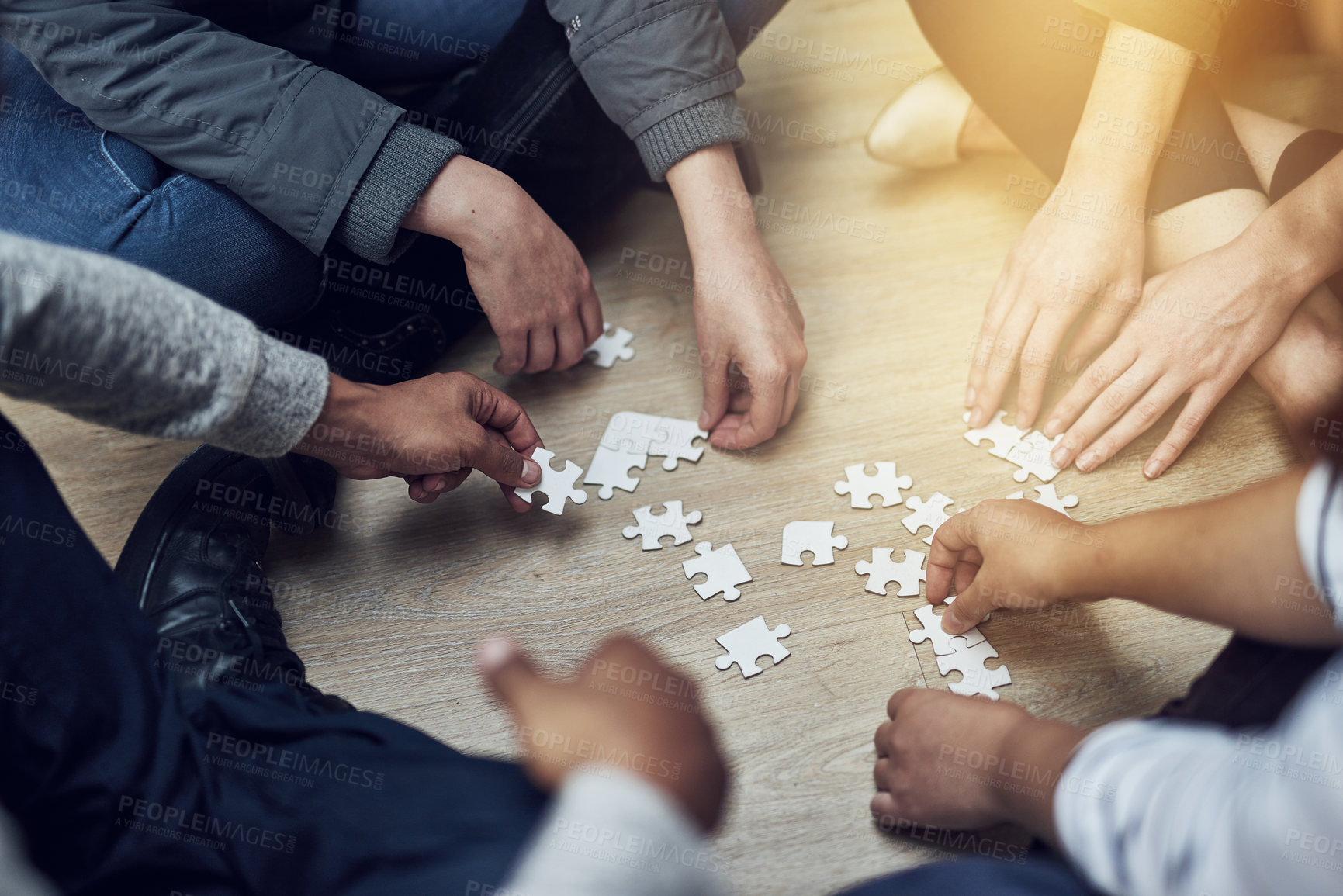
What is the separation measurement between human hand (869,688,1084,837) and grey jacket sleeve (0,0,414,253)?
1094mm

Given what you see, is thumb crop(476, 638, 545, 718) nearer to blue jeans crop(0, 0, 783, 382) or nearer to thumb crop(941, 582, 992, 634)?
thumb crop(941, 582, 992, 634)

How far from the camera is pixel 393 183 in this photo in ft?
3.92

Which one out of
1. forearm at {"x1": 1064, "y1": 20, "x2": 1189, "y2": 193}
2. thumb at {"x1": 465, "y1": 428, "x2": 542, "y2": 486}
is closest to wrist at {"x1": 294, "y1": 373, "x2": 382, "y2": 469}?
thumb at {"x1": 465, "y1": 428, "x2": 542, "y2": 486}

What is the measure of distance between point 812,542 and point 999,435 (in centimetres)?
39

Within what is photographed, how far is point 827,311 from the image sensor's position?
1.60 meters

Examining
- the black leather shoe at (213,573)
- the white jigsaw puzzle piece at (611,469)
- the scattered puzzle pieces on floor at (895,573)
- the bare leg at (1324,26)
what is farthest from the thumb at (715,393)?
the bare leg at (1324,26)

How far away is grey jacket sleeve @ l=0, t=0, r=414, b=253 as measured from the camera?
44.8 inches

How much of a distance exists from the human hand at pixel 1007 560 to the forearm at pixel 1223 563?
0.03 m

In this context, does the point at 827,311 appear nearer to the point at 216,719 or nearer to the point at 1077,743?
the point at 1077,743

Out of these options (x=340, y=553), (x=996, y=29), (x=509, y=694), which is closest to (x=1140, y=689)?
(x=509, y=694)

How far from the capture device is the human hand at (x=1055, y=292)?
1.35m

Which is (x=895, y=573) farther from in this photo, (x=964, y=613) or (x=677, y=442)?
(x=677, y=442)

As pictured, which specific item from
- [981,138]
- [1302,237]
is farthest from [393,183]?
[1302,237]

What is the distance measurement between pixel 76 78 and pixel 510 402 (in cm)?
75
